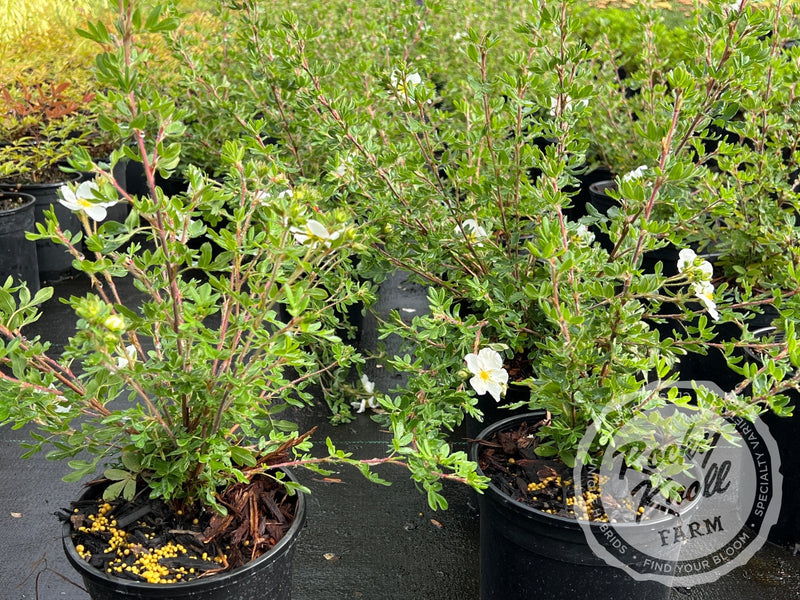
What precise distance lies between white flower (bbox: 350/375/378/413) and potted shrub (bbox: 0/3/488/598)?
103 centimetres

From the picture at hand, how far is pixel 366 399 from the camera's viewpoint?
3.01 metres

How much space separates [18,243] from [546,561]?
3.03 metres

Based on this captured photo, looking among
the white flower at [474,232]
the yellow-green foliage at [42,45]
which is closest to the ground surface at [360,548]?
the white flower at [474,232]

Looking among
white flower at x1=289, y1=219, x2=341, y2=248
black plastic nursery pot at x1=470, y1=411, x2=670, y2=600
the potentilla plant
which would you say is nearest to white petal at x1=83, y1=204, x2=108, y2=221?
white flower at x1=289, y1=219, x2=341, y2=248

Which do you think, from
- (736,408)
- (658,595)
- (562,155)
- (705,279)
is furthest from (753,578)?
(562,155)

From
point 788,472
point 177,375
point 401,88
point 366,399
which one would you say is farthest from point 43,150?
point 788,472

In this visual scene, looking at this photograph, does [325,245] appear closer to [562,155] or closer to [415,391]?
[415,391]

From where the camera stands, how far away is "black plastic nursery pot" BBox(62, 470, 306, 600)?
1.52 metres

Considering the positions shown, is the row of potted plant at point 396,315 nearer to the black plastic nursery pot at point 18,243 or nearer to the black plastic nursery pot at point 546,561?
the black plastic nursery pot at point 546,561

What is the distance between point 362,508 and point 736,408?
1280mm

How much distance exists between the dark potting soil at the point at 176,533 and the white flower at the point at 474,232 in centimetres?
96

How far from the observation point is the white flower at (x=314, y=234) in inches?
54.3

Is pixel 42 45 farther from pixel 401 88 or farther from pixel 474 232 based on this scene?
pixel 474 232

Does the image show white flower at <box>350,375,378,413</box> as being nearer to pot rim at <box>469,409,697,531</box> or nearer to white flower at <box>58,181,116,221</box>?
pot rim at <box>469,409,697,531</box>
